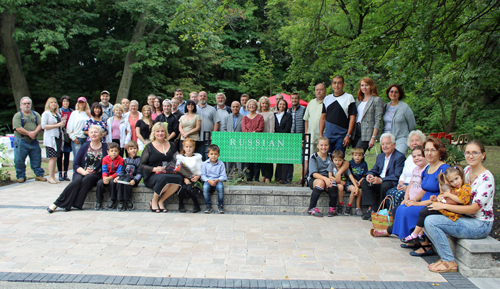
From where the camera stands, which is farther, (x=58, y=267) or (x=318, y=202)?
(x=318, y=202)

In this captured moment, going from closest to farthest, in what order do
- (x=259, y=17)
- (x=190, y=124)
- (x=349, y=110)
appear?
(x=349, y=110), (x=190, y=124), (x=259, y=17)

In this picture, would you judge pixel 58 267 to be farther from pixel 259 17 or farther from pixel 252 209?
pixel 259 17

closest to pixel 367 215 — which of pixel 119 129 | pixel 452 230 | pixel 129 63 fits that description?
pixel 452 230

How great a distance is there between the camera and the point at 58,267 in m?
3.78

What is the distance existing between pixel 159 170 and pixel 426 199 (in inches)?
156

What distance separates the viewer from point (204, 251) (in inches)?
168

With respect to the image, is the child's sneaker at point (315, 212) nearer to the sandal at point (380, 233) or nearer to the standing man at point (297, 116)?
the sandal at point (380, 233)

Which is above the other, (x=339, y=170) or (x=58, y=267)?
(x=339, y=170)

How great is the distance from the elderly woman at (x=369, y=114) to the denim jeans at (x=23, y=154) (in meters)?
7.05

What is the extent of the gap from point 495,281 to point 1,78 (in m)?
25.1

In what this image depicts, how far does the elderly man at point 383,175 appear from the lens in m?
5.54

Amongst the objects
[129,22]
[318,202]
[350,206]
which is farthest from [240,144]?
[129,22]

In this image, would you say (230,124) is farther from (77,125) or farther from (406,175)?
(406,175)

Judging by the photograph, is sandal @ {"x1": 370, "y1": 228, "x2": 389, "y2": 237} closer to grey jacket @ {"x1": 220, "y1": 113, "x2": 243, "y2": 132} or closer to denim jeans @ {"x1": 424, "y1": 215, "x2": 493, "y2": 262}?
denim jeans @ {"x1": 424, "y1": 215, "x2": 493, "y2": 262}
